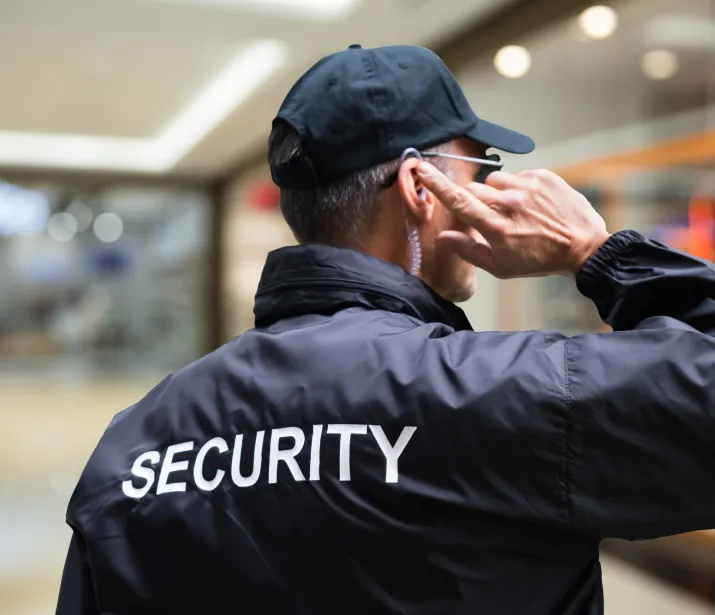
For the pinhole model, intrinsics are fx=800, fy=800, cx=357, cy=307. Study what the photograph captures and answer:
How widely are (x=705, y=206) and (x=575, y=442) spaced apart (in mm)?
3251

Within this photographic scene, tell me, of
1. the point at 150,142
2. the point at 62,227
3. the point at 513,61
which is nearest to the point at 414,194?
the point at 513,61

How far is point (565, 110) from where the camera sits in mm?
4312

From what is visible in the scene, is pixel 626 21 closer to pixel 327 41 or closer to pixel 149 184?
pixel 327 41

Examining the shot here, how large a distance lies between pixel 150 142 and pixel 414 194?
9.34m

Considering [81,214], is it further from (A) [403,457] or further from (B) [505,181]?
(A) [403,457]

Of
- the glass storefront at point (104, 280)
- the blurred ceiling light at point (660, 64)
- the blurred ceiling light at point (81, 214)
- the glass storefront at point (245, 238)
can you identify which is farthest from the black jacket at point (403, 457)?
the blurred ceiling light at point (81, 214)

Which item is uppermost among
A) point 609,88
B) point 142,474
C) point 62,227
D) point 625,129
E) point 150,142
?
point 150,142

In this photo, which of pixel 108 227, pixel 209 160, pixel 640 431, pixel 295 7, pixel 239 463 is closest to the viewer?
pixel 640 431

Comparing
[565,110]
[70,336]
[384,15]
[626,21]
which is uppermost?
[384,15]

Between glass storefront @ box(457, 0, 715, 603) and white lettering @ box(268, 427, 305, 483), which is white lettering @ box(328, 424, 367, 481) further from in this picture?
glass storefront @ box(457, 0, 715, 603)

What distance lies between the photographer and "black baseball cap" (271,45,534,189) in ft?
3.16

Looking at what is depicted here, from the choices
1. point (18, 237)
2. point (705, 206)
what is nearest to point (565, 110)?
point (705, 206)

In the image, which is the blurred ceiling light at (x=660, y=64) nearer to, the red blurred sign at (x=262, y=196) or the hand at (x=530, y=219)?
the hand at (x=530, y=219)

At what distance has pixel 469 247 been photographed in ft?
3.43
